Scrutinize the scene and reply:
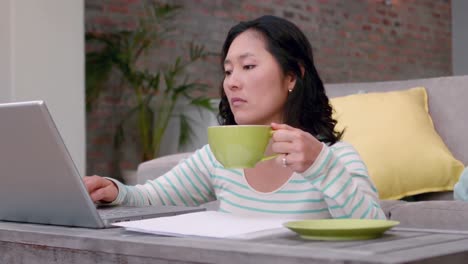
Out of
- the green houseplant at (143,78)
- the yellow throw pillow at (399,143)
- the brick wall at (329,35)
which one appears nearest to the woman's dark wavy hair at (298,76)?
the yellow throw pillow at (399,143)

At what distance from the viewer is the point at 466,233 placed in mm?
1073

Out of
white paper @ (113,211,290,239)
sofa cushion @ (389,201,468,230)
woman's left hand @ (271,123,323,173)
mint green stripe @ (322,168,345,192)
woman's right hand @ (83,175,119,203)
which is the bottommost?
sofa cushion @ (389,201,468,230)

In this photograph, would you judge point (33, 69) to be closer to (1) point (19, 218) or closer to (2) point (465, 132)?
(2) point (465, 132)

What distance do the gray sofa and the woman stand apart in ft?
2.20

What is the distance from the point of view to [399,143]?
9.02 feet

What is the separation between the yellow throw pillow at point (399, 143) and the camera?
2.69 m

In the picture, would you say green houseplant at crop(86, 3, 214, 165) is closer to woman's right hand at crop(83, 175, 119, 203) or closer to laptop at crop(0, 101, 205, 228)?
woman's right hand at crop(83, 175, 119, 203)

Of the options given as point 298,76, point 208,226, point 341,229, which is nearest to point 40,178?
point 208,226

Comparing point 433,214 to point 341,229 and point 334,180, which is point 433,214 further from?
point 341,229

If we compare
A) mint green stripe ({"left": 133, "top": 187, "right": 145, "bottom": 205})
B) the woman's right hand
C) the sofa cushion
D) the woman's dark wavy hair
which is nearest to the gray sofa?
the sofa cushion

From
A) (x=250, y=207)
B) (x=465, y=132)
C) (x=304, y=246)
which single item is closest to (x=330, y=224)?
(x=304, y=246)

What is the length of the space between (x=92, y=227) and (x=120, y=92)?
4.33m

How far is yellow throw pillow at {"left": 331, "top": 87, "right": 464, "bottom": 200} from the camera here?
2.69 meters

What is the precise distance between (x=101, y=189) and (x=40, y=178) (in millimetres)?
296
